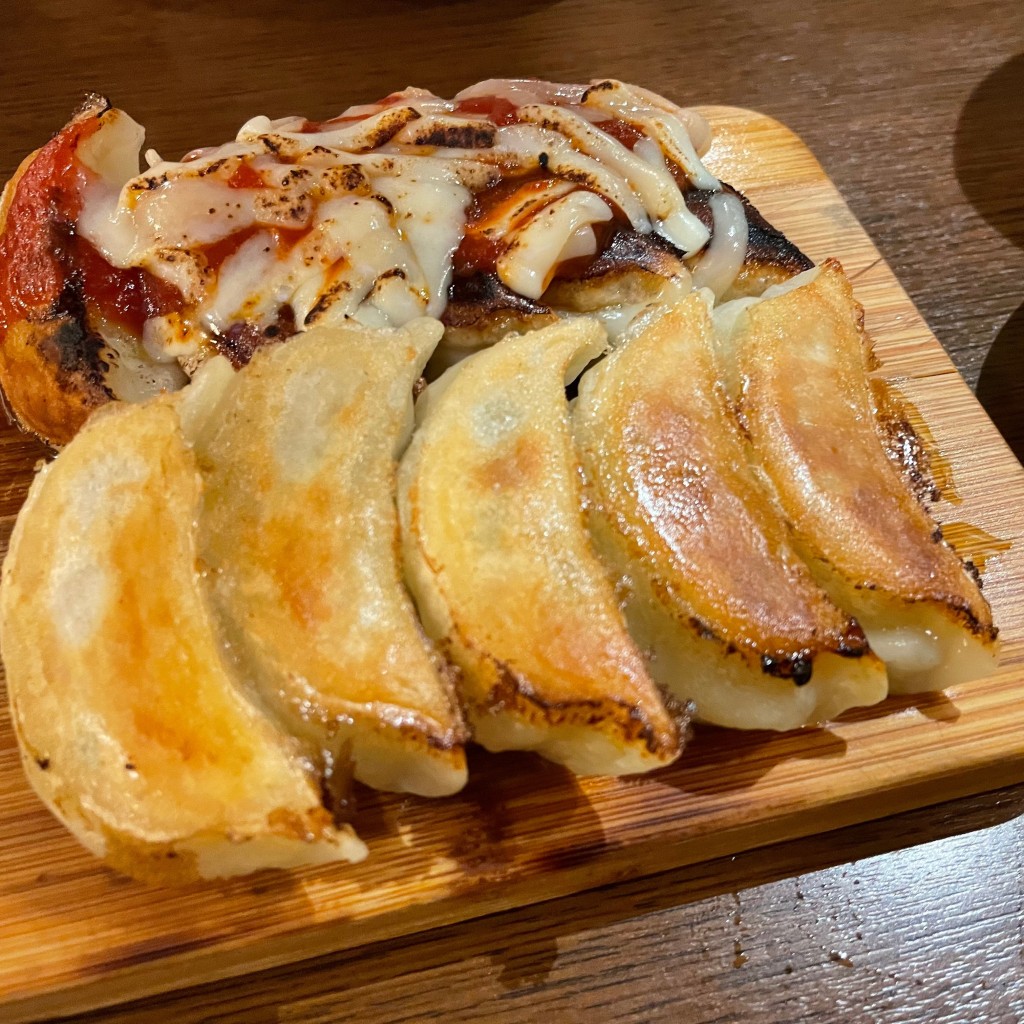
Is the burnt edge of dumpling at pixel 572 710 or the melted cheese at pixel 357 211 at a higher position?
the melted cheese at pixel 357 211

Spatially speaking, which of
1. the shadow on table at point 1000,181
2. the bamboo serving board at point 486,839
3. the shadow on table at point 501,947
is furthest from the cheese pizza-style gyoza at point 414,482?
the shadow on table at point 1000,181

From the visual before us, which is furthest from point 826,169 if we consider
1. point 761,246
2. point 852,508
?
point 852,508

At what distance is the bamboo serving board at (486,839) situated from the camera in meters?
1.65

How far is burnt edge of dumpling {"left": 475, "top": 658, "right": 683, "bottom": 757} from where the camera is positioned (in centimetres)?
161

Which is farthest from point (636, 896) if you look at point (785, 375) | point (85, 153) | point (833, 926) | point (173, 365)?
point (85, 153)

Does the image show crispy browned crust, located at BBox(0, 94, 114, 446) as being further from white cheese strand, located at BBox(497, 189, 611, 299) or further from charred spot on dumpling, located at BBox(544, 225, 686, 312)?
charred spot on dumpling, located at BBox(544, 225, 686, 312)

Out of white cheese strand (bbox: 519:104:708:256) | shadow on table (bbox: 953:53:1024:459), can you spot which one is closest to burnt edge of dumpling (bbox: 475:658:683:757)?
white cheese strand (bbox: 519:104:708:256)

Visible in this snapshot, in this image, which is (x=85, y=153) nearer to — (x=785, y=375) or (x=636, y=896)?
(x=785, y=375)

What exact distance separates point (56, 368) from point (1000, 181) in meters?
3.59

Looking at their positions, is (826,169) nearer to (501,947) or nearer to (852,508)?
(852,508)

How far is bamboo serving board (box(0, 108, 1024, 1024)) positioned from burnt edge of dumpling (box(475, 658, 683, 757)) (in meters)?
0.30

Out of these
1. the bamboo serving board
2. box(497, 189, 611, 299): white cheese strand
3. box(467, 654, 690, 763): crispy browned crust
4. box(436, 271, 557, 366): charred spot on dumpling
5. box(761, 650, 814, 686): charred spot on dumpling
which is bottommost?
the bamboo serving board

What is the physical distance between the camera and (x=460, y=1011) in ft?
5.79

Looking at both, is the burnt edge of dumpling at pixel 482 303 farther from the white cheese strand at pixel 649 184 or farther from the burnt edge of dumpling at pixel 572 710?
the burnt edge of dumpling at pixel 572 710
